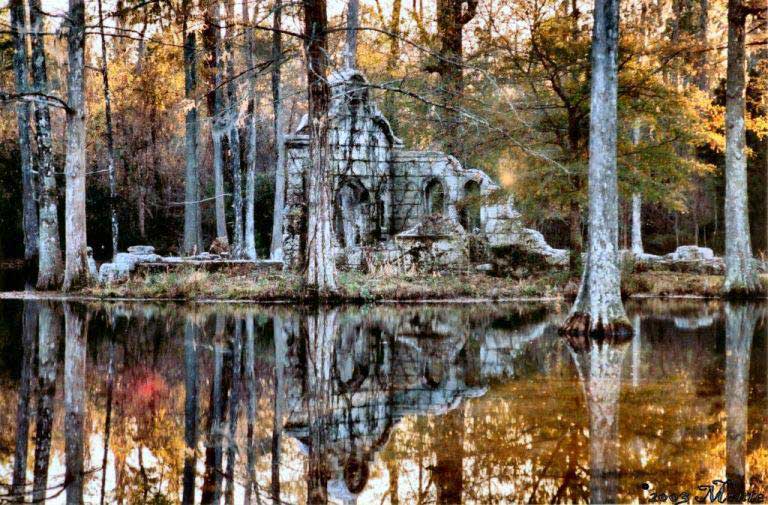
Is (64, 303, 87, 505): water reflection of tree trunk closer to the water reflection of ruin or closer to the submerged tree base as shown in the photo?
the water reflection of ruin

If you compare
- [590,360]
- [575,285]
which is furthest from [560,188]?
[590,360]

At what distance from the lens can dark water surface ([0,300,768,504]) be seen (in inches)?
205

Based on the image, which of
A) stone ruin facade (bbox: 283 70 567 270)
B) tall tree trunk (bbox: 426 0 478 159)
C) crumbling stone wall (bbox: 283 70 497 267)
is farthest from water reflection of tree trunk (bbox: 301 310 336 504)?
crumbling stone wall (bbox: 283 70 497 267)

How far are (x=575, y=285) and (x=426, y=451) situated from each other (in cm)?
1534

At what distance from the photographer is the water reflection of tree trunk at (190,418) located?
16.8 feet

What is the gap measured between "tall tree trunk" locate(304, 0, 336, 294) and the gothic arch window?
12826 millimetres

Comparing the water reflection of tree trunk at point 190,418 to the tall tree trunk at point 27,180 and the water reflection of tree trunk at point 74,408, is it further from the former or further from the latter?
the tall tree trunk at point 27,180

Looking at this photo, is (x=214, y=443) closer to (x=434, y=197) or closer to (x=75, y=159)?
(x=75, y=159)

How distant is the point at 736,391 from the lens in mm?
8180

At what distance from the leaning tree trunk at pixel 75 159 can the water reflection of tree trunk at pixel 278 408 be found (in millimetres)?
9234

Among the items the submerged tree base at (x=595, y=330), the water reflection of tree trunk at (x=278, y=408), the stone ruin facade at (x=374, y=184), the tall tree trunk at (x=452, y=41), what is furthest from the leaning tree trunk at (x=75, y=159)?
the submerged tree base at (x=595, y=330)

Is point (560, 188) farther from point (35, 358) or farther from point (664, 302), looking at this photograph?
point (35, 358)

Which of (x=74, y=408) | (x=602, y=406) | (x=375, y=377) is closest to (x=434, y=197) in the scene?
(x=375, y=377)

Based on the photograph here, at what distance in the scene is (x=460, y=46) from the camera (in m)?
29.1
